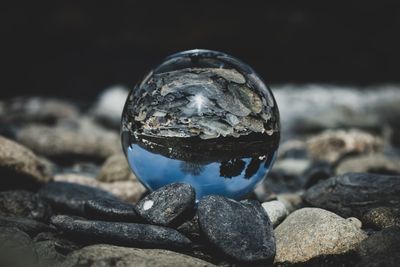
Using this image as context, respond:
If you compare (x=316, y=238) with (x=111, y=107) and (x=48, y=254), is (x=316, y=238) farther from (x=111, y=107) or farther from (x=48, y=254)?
(x=111, y=107)

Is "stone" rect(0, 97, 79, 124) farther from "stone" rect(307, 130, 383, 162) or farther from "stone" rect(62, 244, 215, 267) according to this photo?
"stone" rect(62, 244, 215, 267)

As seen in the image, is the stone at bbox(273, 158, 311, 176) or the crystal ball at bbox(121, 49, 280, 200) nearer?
the crystal ball at bbox(121, 49, 280, 200)

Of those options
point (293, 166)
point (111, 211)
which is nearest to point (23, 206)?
point (111, 211)

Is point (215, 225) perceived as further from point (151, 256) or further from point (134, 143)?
point (134, 143)

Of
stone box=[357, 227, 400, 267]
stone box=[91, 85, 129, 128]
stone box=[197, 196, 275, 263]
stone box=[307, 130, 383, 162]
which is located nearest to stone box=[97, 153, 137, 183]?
stone box=[197, 196, 275, 263]

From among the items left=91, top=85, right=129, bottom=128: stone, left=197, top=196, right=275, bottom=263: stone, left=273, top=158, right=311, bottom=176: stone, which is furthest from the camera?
left=91, top=85, right=129, bottom=128: stone

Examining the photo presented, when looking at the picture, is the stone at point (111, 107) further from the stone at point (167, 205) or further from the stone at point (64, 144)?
the stone at point (167, 205)
